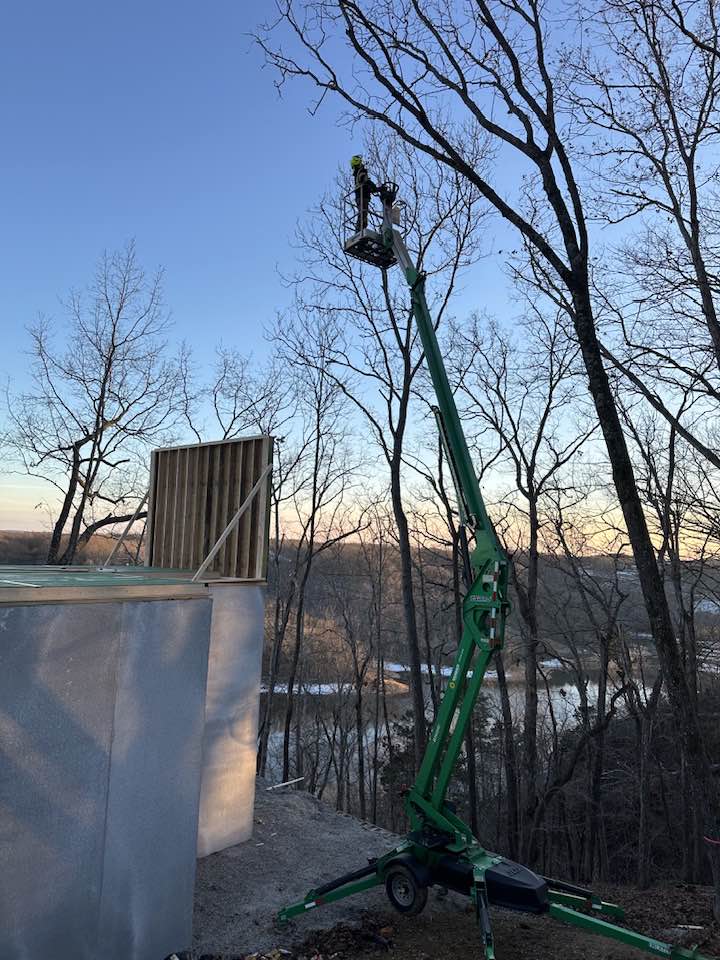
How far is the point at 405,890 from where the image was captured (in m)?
5.27

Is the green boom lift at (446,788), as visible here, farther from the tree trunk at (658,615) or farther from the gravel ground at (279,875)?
the tree trunk at (658,615)

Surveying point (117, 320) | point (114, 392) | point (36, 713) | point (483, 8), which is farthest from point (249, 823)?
point (117, 320)

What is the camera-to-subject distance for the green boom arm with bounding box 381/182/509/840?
5.05 metres

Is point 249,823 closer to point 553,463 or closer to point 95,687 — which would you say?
point 95,687

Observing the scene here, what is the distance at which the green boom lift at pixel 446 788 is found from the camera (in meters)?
4.84

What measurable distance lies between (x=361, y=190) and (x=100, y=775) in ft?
17.0

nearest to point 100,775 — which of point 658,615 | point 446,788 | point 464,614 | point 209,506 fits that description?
point 446,788

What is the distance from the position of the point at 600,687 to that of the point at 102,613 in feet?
50.5

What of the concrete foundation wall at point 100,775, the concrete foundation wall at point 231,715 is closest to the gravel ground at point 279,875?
the concrete foundation wall at point 231,715

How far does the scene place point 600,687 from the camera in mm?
16875

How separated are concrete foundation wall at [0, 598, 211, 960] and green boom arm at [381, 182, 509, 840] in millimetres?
1917

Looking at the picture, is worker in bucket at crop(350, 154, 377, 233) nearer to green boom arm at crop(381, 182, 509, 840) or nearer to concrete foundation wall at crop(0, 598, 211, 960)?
green boom arm at crop(381, 182, 509, 840)

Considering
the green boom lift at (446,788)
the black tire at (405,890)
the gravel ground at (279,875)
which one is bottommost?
the gravel ground at (279,875)

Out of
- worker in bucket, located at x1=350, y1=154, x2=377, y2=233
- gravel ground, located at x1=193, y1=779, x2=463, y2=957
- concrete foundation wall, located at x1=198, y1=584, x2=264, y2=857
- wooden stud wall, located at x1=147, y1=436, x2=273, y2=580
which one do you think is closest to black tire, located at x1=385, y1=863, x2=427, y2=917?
gravel ground, located at x1=193, y1=779, x2=463, y2=957
